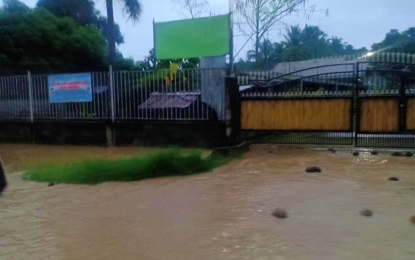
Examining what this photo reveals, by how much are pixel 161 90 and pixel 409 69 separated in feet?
21.0

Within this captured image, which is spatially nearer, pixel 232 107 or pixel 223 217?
pixel 223 217

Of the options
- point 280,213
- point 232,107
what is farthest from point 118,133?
point 280,213

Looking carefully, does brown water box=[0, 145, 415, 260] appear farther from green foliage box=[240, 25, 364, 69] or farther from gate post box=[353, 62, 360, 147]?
green foliage box=[240, 25, 364, 69]

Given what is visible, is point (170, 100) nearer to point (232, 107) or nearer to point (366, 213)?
point (232, 107)

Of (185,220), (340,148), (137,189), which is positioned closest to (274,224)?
(185,220)

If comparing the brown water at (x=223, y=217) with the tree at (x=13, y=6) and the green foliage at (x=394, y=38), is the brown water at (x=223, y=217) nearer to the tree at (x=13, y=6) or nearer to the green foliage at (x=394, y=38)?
the tree at (x=13, y=6)

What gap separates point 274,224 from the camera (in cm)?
484

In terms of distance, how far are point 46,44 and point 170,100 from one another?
956cm

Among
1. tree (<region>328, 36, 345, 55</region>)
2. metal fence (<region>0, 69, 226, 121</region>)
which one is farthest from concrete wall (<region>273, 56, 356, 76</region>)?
tree (<region>328, 36, 345, 55</region>)

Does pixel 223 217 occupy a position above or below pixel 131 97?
below

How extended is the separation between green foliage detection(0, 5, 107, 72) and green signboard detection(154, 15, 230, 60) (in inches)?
307

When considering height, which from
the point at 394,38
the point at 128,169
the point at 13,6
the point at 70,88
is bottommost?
the point at 128,169

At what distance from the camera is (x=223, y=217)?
5219 millimetres

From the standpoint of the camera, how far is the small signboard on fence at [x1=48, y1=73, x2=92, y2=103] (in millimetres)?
12570
